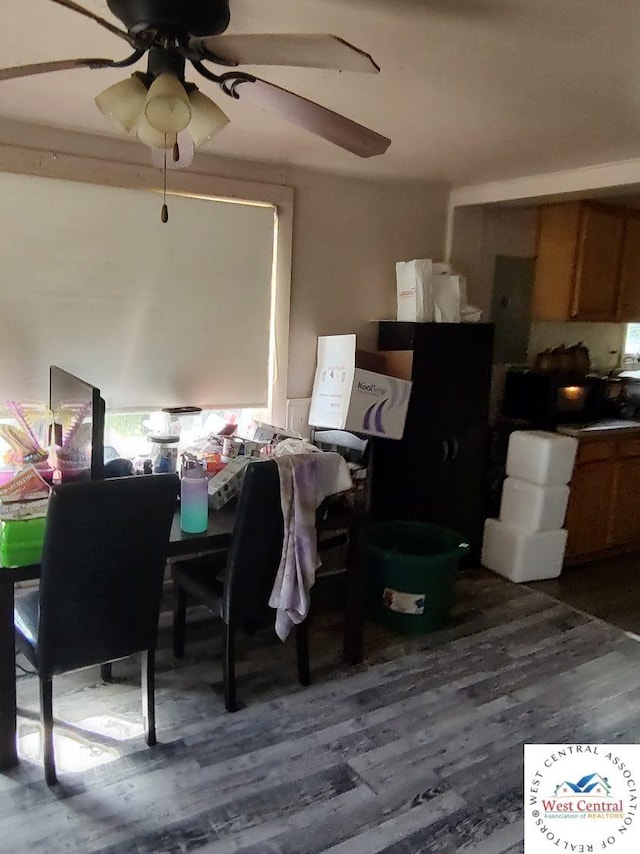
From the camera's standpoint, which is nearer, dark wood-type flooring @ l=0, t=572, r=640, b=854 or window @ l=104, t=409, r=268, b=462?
dark wood-type flooring @ l=0, t=572, r=640, b=854

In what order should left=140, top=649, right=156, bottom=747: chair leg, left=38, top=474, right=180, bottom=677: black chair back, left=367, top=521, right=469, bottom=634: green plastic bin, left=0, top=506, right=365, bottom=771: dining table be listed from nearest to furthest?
1. left=38, top=474, right=180, bottom=677: black chair back
2. left=0, top=506, right=365, bottom=771: dining table
3. left=140, top=649, right=156, bottom=747: chair leg
4. left=367, top=521, right=469, bottom=634: green plastic bin

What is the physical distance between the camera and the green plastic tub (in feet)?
6.84

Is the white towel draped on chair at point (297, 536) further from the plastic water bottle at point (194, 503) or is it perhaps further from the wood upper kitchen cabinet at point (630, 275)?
the wood upper kitchen cabinet at point (630, 275)

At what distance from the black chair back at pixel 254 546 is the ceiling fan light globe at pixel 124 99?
120 cm

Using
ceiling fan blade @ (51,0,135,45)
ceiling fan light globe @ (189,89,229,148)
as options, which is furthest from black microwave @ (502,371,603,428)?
ceiling fan blade @ (51,0,135,45)

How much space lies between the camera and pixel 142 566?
2217mm

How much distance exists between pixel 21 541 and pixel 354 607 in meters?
1.44

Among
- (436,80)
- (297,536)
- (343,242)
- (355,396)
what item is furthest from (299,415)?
(436,80)

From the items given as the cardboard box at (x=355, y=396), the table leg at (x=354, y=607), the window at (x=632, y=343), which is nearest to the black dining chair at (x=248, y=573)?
the table leg at (x=354, y=607)

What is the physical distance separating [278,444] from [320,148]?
54.3 inches

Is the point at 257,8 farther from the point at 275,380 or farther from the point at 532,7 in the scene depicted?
the point at 275,380

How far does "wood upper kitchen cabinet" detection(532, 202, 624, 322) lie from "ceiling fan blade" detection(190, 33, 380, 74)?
307cm

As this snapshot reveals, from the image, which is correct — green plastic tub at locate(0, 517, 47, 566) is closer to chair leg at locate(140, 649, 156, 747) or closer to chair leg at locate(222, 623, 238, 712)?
chair leg at locate(140, 649, 156, 747)

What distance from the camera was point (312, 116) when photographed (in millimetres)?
1730
